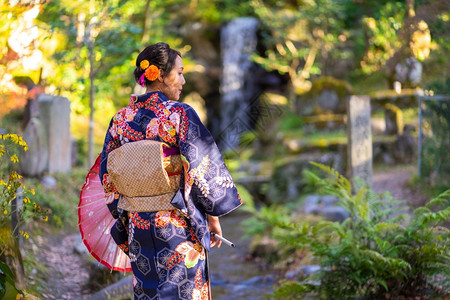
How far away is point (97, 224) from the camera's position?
3504 mm

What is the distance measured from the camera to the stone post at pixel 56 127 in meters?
8.59

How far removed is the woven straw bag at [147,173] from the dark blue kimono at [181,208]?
2.0 inches

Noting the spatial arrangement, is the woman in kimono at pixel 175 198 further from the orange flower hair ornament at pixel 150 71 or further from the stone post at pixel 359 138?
the stone post at pixel 359 138

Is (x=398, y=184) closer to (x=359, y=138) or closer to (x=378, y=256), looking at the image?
(x=359, y=138)

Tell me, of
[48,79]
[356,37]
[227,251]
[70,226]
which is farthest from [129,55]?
[356,37]

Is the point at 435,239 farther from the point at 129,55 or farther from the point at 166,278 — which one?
the point at 129,55

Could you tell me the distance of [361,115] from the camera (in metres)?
5.46

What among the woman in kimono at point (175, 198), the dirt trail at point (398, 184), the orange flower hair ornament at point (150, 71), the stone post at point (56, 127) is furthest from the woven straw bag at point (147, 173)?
the stone post at point (56, 127)

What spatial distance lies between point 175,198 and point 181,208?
0.07m

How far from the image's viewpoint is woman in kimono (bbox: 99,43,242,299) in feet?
9.59

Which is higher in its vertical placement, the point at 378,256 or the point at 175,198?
the point at 175,198

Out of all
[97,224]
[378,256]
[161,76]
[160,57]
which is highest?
[160,57]

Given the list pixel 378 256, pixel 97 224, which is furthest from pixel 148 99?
pixel 378 256

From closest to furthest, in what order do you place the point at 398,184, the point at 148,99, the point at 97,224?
the point at 148,99 → the point at 97,224 → the point at 398,184
